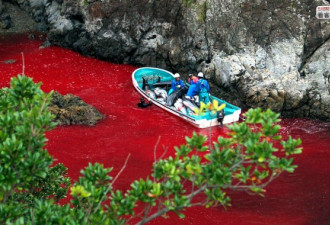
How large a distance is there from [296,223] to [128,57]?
15.5m

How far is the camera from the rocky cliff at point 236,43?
1961 centimetres

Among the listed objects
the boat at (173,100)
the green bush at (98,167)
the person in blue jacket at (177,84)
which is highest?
the green bush at (98,167)

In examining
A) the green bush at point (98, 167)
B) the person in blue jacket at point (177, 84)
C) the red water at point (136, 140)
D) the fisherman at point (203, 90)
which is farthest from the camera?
the person in blue jacket at point (177, 84)

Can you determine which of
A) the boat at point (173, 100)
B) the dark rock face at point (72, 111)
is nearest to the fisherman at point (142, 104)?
the boat at point (173, 100)

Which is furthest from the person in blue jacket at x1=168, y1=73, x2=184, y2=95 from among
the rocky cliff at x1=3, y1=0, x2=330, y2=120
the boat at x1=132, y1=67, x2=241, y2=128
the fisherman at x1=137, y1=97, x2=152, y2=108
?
the rocky cliff at x1=3, y1=0, x2=330, y2=120

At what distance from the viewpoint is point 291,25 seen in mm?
20578

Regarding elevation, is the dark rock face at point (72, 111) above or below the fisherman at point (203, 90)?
below

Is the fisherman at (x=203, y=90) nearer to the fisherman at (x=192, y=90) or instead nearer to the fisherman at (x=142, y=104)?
the fisherman at (x=192, y=90)

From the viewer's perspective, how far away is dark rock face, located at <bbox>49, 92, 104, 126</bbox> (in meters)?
18.2

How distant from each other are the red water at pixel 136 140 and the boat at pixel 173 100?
0.37 metres

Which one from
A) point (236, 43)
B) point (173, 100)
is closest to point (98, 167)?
point (173, 100)

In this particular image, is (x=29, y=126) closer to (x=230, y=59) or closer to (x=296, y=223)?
(x=296, y=223)

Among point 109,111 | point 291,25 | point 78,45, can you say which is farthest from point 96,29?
point 291,25

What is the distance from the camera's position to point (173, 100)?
760 inches
